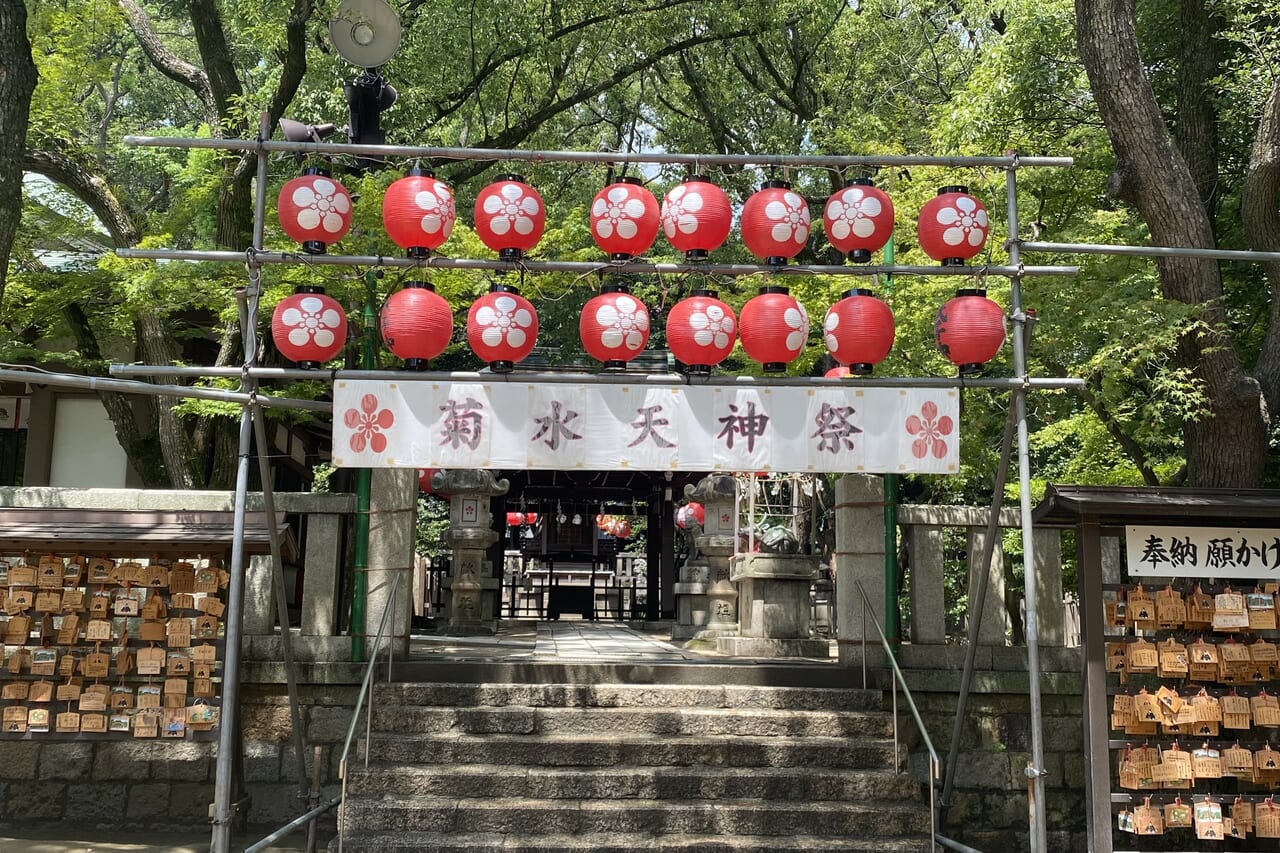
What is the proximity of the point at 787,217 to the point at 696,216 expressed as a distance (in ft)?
2.40

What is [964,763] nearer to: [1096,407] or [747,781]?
[747,781]

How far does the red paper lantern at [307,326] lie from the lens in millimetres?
7871

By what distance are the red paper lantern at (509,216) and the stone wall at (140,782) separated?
474cm

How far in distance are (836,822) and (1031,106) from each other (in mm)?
9574

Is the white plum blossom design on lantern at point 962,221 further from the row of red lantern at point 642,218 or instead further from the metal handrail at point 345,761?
the metal handrail at point 345,761

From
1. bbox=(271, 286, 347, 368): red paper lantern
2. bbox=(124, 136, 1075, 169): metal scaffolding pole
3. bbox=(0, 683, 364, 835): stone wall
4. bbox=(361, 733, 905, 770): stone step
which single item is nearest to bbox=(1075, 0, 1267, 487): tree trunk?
bbox=(124, 136, 1075, 169): metal scaffolding pole

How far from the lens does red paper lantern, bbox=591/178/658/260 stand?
26.4ft

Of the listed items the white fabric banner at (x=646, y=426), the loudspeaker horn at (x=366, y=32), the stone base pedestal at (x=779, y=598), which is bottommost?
the stone base pedestal at (x=779, y=598)

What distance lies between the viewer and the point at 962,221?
8117 millimetres

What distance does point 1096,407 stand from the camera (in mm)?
11078

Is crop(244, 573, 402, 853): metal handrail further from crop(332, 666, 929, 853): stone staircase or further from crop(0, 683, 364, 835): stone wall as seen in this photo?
crop(0, 683, 364, 835): stone wall

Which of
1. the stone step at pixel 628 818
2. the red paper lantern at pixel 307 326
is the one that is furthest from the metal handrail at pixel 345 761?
the red paper lantern at pixel 307 326

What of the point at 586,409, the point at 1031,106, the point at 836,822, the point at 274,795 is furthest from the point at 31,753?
the point at 1031,106

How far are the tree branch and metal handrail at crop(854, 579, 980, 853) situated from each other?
33.3ft
